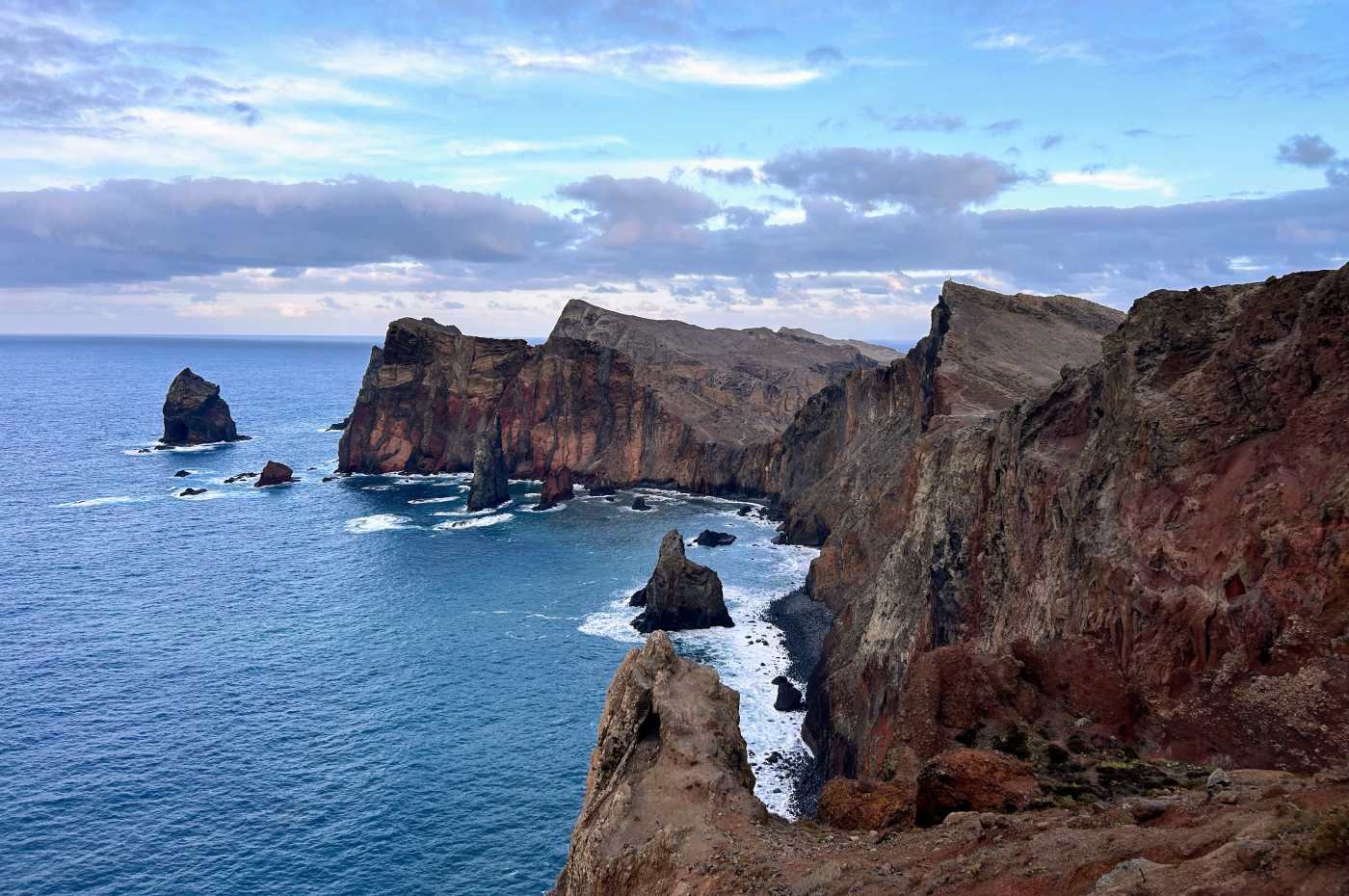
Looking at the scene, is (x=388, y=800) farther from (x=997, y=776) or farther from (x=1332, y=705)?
(x=1332, y=705)

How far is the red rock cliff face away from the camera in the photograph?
25.2 metres

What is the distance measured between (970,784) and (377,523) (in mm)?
106287

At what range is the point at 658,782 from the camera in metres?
29.1

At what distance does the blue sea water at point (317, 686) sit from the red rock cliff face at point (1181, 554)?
76.5 ft

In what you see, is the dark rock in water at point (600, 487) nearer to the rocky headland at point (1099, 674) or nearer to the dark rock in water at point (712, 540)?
the dark rock in water at point (712, 540)

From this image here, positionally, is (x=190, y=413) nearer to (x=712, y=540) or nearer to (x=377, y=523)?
(x=377, y=523)

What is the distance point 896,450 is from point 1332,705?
6985cm

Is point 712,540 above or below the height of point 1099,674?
below

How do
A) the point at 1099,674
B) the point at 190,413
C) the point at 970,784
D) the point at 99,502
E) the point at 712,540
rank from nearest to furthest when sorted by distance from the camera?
the point at 970,784 → the point at 1099,674 → the point at 712,540 → the point at 99,502 → the point at 190,413

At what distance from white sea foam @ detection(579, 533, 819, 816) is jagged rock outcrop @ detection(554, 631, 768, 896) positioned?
20781 millimetres

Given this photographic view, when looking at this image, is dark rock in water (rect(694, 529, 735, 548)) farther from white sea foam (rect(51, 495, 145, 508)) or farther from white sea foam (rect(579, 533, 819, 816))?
white sea foam (rect(51, 495, 145, 508))

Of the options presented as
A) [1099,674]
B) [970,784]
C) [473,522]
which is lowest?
[473,522]

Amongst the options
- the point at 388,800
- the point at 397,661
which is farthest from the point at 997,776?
the point at 397,661

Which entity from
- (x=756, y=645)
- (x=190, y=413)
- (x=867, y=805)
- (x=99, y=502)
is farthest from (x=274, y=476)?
(x=867, y=805)
